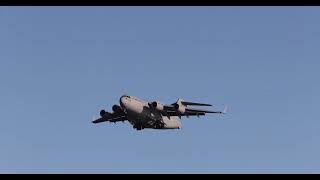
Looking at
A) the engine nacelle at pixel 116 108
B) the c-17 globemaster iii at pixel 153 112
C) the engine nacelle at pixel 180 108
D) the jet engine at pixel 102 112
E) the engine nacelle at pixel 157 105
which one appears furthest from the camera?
the jet engine at pixel 102 112

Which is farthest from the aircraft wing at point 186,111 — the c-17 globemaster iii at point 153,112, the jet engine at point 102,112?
the jet engine at point 102,112

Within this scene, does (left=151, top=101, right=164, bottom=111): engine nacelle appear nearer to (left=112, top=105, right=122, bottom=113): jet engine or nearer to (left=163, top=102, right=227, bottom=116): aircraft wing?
(left=163, top=102, right=227, bottom=116): aircraft wing

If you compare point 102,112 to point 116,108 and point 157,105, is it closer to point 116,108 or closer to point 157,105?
point 116,108

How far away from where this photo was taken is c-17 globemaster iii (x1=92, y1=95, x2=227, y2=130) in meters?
59.9

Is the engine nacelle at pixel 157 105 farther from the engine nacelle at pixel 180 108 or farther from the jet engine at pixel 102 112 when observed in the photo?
the jet engine at pixel 102 112

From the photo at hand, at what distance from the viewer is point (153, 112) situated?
62156 millimetres

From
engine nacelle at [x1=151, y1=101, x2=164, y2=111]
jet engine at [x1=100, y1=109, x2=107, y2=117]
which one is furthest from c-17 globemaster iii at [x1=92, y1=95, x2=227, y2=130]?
jet engine at [x1=100, y1=109, x2=107, y2=117]

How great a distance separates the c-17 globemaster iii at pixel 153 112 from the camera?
59938 millimetres

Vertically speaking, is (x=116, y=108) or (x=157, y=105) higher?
(x=116, y=108)

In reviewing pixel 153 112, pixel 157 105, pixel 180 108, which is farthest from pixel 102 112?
pixel 180 108

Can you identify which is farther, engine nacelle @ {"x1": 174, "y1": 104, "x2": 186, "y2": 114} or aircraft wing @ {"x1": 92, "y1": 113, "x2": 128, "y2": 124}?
aircraft wing @ {"x1": 92, "y1": 113, "x2": 128, "y2": 124}
